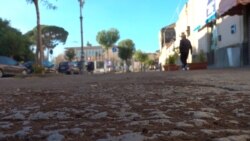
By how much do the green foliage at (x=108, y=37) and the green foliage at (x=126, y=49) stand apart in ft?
17.1

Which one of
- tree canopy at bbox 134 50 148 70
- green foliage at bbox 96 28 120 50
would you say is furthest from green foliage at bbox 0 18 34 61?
tree canopy at bbox 134 50 148 70

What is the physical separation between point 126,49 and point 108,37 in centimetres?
726

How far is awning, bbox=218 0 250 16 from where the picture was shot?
57.8 ft

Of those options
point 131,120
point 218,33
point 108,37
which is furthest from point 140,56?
point 131,120

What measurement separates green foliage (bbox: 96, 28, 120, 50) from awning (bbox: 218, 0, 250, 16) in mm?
60878

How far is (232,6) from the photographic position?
18.4 m

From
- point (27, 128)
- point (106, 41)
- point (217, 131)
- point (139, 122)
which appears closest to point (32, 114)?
point (27, 128)

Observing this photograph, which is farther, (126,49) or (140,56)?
(140,56)

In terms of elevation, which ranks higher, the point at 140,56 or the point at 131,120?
the point at 140,56

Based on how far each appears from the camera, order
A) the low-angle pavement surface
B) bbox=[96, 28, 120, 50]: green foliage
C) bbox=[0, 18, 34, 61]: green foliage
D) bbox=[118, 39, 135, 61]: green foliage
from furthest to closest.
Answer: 1. bbox=[118, 39, 135, 61]: green foliage
2. bbox=[96, 28, 120, 50]: green foliage
3. bbox=[0, 18, 34, 61]: green foliage
4. the low-angle pavement surface

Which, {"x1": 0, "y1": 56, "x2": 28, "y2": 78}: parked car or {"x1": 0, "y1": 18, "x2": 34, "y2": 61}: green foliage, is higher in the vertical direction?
{"x1": 0, "y1": 18, "x2": 34, "y2": 61}: green foliage

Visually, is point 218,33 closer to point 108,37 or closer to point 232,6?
point 232,6

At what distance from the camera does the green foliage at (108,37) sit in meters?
81.4

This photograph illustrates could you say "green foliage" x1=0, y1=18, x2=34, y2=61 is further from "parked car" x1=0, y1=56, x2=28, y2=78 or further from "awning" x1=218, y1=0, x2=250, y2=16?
"awning" x1=218, y1=0, x2=250, y2=16
